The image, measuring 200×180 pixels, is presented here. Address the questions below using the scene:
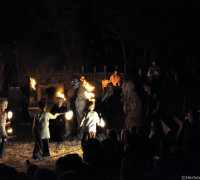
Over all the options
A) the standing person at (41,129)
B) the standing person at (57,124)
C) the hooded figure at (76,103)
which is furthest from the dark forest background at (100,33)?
the standing person at (41,129)

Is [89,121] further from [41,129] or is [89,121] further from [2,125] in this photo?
[2,125]

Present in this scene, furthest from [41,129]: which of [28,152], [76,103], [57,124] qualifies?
[76,103]

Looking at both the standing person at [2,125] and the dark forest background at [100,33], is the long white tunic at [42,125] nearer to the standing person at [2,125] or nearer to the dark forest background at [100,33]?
the standing person at [2,125]

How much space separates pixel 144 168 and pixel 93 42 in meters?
19.7

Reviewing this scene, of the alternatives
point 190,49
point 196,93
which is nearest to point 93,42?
point 190,49

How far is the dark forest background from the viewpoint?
1900cm

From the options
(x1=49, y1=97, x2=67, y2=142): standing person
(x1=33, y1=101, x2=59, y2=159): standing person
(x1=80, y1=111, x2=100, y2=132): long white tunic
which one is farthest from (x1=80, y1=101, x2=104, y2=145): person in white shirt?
(x1=49, y1=97, x2=67, y2=142): standing person

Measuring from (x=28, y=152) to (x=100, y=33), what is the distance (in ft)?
51.5

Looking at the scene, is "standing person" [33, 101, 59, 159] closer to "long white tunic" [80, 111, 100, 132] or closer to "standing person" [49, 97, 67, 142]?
"long white tunic" [80, 111, 100, 132]

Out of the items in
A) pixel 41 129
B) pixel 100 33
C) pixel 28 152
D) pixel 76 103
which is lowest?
pixel 28 152

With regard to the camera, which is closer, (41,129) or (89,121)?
(41,129)

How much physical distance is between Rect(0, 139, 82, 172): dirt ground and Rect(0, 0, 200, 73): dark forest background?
427 inches

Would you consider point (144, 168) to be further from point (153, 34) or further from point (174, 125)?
point (153, 34)

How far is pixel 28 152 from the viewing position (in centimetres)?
921
